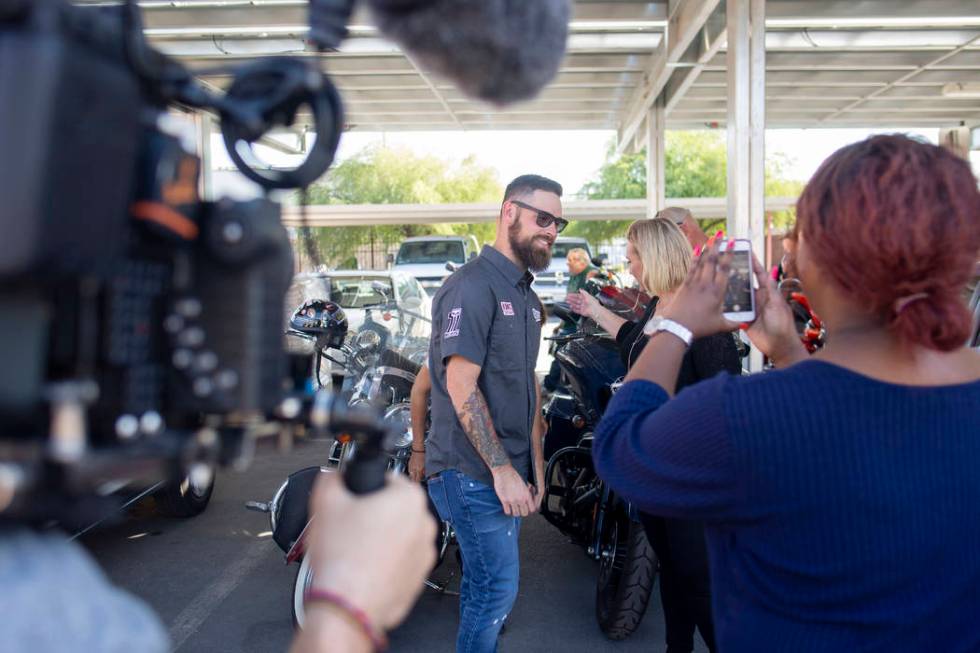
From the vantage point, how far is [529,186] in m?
3.65

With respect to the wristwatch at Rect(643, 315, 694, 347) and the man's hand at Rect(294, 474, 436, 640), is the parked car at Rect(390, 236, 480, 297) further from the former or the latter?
the man's hand at Rect(294, 474, 436, 640)

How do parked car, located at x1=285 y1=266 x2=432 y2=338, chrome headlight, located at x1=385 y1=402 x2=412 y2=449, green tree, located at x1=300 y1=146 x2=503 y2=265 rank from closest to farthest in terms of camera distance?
chrome headlight, located at x1=385 y1=402 x2=412 y2=449 < parked car, located at x1=285 y1=266 x2=432 y2=338 < green tree, located at x1=300 y1=146 x2=503 y2=265

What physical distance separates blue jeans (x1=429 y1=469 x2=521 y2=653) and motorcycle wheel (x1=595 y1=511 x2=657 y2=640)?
3.78 feet

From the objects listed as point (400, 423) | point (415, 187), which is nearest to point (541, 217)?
point (400, 423)

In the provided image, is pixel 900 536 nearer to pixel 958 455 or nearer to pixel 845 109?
pixel 958 455

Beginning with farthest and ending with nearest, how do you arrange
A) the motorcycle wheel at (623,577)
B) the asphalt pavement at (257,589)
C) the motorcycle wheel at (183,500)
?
the motorcycle wheel at (183,500)
the asphalt pavement at (257,589)
the motorcycle wheel at (623,577)

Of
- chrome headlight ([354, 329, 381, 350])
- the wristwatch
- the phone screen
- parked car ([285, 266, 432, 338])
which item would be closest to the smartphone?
the phone screen

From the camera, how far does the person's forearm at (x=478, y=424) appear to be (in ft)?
10.5

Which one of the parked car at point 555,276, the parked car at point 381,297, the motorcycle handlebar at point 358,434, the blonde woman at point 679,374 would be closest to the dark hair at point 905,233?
the motorcycle handlebar at point 358,434

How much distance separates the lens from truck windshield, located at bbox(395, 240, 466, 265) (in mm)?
22938

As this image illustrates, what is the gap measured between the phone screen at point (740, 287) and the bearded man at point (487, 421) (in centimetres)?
141

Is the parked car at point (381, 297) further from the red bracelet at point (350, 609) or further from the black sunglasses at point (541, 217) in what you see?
the red bracelet at point (350, 609)

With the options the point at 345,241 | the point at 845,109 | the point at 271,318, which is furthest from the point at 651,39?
the point at 345,241

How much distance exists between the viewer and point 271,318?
0.90 metres
